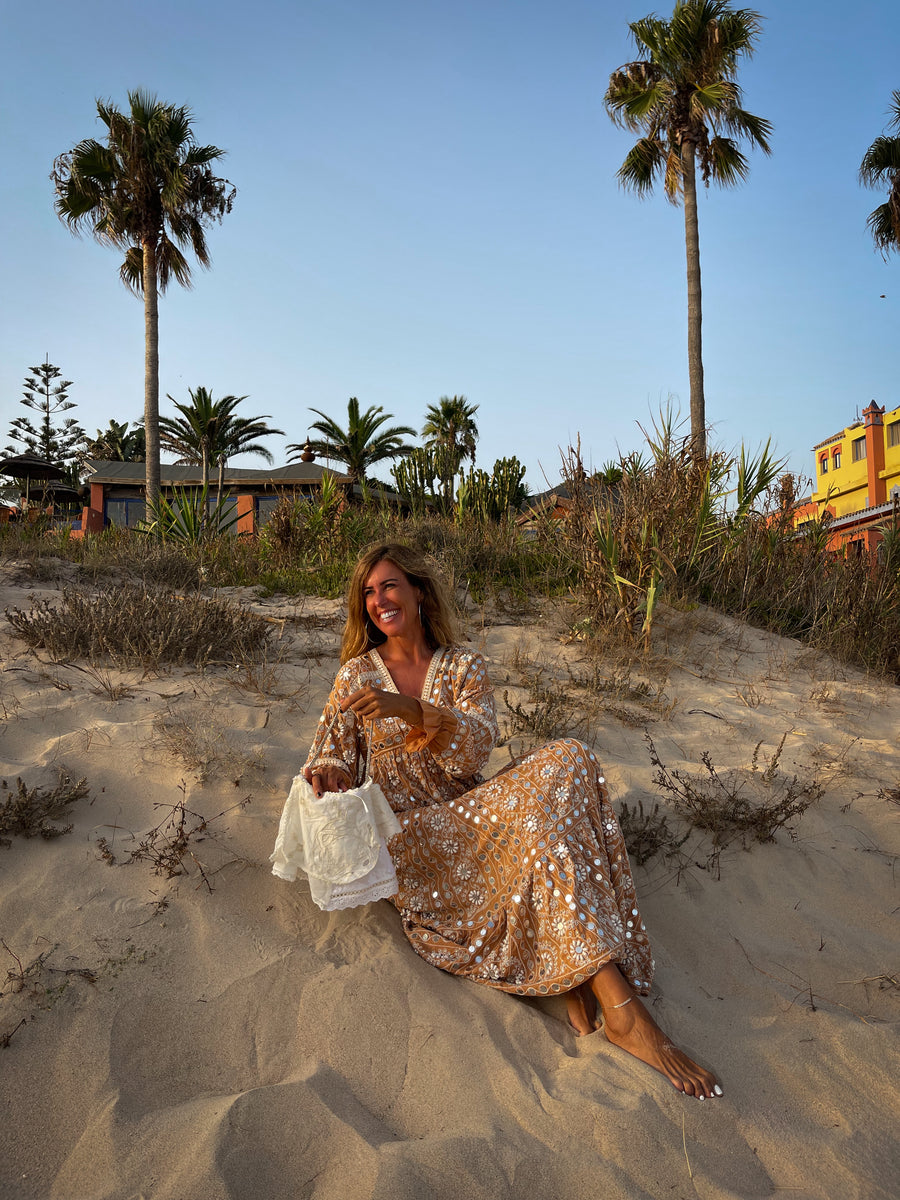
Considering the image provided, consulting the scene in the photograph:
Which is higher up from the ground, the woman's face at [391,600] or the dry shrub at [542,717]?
the woman's face at [391,600]

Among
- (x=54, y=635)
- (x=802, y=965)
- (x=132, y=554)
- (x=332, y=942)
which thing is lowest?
(x=802, y=965)

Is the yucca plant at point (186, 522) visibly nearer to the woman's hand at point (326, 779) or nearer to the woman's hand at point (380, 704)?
the woman's hand at point (326, 779)

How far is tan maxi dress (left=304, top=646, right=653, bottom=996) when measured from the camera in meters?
2.23

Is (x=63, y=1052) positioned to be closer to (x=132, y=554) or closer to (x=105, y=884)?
(x=105, y=884)

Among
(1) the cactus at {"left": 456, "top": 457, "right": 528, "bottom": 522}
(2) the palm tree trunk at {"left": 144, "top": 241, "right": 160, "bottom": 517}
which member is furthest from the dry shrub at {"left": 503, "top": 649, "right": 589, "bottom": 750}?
(2) the palm tree trunk at {"left": 144, "top": 241, "right": 160, "bottom": 517}

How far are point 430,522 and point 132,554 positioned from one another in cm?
292

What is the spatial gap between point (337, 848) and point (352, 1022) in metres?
0.48

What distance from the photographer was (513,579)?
6461 millimetres

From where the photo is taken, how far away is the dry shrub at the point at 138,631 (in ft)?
13.8

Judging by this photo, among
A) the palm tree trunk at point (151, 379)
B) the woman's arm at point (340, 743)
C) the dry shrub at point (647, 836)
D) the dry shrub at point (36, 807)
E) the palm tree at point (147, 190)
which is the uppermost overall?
the palm tree at point (147, 190)

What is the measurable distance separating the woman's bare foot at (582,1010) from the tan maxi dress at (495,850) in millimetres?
98

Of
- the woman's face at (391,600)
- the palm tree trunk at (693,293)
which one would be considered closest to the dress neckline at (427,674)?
the woman's face at (391,600)

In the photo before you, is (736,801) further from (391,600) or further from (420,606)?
(391,600)

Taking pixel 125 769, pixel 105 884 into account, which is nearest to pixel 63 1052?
pixel 105 884
